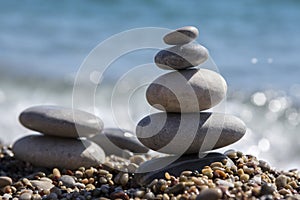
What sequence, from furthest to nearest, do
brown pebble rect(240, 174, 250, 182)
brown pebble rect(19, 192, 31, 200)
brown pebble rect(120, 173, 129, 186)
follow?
brown pebble rect(120, 173, 129, 186)
brown pebble rect(19, 192, 31, 200)
brown pebble rect(240, 174, 250, 182)

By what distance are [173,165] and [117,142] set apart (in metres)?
1.53

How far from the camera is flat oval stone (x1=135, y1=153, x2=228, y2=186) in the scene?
3.87 metres

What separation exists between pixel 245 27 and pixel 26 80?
17.7 feet

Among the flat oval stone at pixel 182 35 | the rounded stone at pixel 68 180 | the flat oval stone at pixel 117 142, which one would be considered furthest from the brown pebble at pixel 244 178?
the flat oval stone at pixel 117 142

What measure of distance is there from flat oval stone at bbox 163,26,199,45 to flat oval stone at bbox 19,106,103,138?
1.25 m

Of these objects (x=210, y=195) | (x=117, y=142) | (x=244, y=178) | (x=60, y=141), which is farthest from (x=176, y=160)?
(x=117, y=142)

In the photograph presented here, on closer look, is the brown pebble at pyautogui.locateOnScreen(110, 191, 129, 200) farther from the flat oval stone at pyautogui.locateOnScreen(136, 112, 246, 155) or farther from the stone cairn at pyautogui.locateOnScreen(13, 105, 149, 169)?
the stone cairn at pyautogui.locateOnScreen(13, 105, 149, 169)

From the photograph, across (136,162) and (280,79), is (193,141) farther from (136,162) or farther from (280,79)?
(280,79)

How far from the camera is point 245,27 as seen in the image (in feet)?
40.6

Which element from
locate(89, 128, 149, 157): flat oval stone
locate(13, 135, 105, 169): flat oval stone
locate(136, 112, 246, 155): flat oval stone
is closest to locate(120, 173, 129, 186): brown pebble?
locate(136, 112, 246, 155): flat oval stone

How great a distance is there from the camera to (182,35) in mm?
3951

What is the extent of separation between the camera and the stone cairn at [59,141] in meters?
4.69

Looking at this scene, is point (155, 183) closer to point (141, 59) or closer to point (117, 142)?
point (117, 142)

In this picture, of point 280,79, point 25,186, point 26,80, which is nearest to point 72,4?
point 26,80
